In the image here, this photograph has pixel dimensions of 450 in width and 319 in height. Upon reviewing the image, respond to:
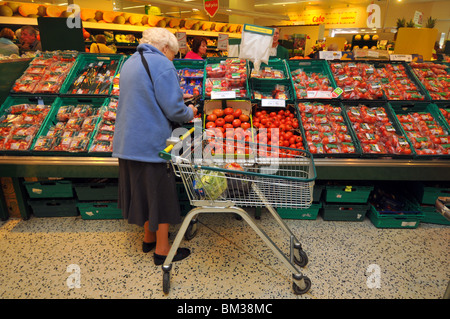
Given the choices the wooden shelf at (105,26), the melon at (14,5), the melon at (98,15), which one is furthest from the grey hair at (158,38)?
the melon at (98,15)

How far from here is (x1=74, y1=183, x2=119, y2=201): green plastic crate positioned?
2891 mm

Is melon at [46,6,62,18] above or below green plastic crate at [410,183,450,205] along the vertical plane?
above

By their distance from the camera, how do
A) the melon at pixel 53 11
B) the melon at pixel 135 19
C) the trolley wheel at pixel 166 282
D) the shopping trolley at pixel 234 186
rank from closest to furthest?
the shopping trolley at pixel 234 186, the trolley wheel at pixel 166 282, the melon at pixel 53 11, the melon at pixel 135 19

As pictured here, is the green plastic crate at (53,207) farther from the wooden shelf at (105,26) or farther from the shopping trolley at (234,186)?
the wooden shelf at (105,26)

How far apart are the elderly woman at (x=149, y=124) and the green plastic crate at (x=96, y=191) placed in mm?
725

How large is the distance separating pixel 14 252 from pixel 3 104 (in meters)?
1.70

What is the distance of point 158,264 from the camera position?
7.93 ft

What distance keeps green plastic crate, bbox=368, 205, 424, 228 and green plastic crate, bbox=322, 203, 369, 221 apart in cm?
14

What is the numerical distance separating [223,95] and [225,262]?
5.57 ft

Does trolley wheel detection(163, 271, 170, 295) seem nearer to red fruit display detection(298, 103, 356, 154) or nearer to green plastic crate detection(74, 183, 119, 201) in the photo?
green plastic crate detection(74, 183, 119, 201)

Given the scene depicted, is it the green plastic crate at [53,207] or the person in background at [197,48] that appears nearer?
the green plastic crate at [53,207]

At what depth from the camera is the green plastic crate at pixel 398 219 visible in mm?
2934

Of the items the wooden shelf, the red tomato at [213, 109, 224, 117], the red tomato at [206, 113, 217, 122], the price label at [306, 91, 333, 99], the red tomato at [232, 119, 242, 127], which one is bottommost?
the red tomato at [232, 119, 242, 127]

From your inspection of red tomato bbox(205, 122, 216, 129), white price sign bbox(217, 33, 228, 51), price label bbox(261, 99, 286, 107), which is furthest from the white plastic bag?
white price sign bbox(217, 33, 228, 51)
